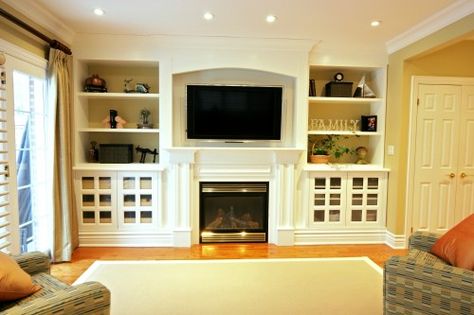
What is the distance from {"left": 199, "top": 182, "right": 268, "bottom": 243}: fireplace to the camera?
3924mm

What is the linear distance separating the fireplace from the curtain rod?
2166 mm

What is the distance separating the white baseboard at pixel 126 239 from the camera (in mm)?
3793

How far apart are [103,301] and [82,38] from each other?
3.11 metres

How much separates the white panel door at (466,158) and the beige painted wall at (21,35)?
15.7ft

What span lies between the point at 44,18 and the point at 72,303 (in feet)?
9.07

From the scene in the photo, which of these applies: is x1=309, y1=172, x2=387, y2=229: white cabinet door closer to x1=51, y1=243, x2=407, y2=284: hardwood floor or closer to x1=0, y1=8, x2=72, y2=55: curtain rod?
x1=51, y1=243, x2=407, y2=284: hardwood floor

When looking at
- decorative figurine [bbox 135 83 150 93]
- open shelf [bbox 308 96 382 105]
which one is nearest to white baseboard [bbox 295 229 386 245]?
open shelf [bbox 308 96 382 105]

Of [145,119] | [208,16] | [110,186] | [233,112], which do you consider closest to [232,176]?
[233,112]

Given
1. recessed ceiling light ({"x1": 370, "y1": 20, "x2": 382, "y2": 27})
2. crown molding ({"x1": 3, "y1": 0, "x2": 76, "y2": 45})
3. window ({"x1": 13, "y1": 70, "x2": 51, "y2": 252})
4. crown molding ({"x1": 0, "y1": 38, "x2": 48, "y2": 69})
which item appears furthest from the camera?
recessed ceiling light ({"x1": 370, "y1": 20, "x2": 382, "y2": 27})

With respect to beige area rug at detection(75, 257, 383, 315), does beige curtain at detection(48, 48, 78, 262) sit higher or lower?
higher

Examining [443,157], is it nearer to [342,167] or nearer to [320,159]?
[342,167]

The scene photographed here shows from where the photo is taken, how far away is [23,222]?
9.73 feet

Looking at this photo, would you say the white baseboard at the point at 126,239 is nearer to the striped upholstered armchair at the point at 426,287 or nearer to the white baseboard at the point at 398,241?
the striped upholstered armchair at the point at 426,287

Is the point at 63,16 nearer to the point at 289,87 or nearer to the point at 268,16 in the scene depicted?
the point at 268,16
